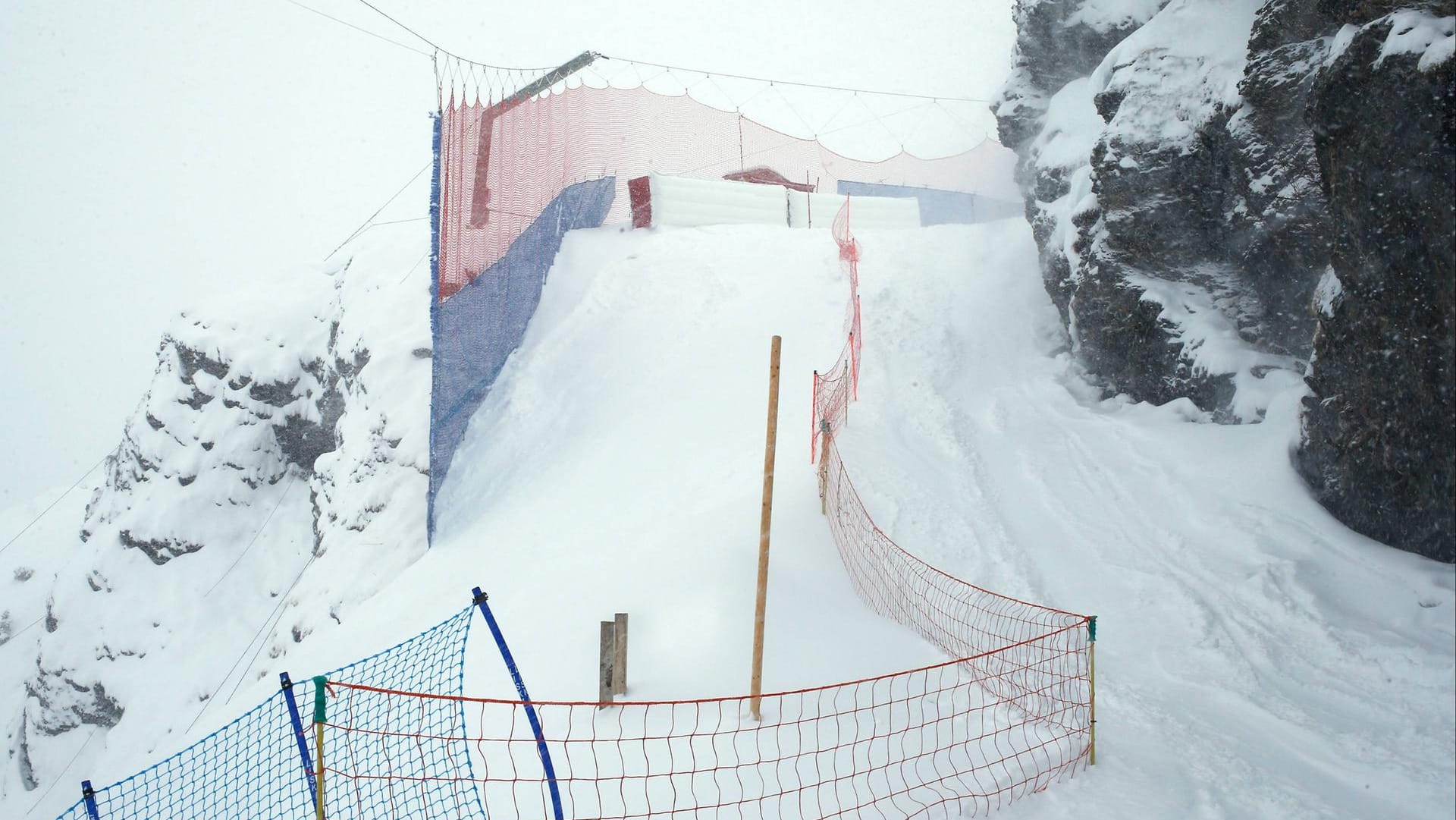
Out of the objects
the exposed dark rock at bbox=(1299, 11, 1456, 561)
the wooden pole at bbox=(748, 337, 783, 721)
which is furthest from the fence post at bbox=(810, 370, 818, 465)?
the exposed dark rock at bbox=(1299, 11, 1456, 561)

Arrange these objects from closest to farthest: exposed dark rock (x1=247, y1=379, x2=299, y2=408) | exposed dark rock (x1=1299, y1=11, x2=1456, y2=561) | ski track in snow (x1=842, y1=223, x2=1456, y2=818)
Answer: ski track in snow (x1=842, y1=223, x2=1456, y2=818), exposed dark rock (x1=1299, y1=11, x2=1456, y2=561), exposed dark rock (x1=247, y1=379, x2=299, y2=408)

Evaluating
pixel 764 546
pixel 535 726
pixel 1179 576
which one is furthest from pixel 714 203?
pixel 535 726

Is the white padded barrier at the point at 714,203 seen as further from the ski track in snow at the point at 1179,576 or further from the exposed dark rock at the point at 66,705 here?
the exposed dark rock at the point at 66,705

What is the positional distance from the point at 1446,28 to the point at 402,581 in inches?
466

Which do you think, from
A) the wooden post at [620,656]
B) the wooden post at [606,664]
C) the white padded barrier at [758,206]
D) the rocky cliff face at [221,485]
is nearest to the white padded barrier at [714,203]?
the white padded barrier at [758,206]

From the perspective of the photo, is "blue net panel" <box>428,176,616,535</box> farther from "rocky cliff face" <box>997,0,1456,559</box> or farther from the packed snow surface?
"rocky cliff face" <box>997,0,1456,559</box>

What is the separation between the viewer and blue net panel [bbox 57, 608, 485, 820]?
14.5 ft

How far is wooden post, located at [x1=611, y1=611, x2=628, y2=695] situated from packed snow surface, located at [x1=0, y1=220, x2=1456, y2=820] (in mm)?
190

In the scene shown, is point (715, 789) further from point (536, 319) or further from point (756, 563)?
point (536, 319)

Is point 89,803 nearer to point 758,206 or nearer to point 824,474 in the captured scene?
point 824,474

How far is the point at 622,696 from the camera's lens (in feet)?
18.8

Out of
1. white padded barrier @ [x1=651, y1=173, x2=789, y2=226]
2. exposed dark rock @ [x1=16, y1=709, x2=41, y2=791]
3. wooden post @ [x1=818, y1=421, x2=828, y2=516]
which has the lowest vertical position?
exposed dark rock @ [x1=16, y1=709, x2=41, y2=791]

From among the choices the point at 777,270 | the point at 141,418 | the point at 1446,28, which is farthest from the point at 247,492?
the point at 1446,28

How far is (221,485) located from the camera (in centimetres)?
1928
